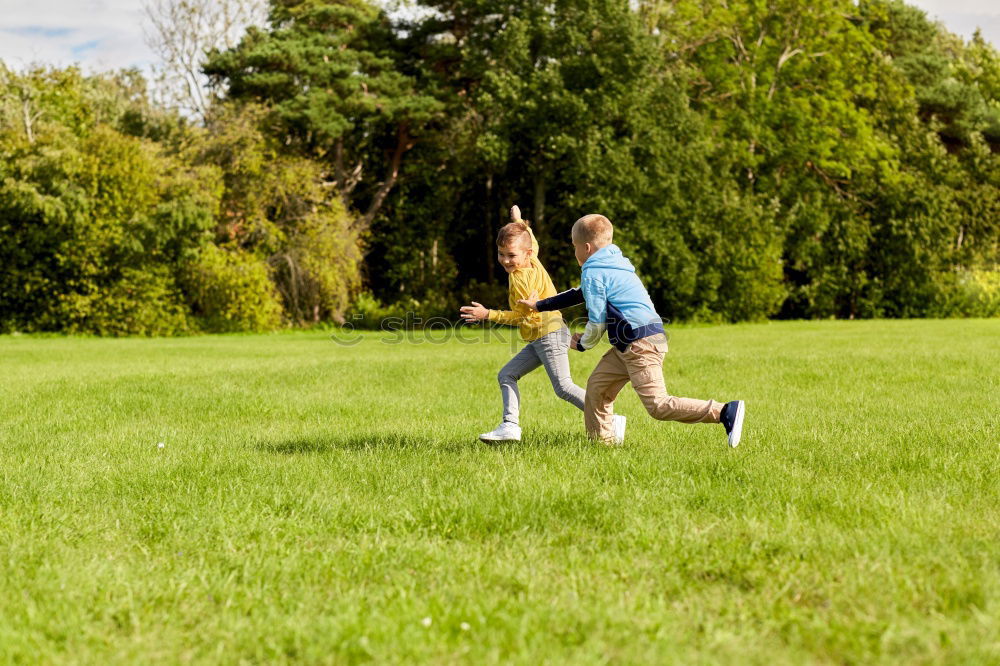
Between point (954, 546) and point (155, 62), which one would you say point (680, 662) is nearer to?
point (954, 546)

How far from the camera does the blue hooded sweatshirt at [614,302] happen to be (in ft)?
21.3

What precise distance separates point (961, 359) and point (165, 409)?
468 inches

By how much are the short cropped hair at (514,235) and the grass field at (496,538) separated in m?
1.61

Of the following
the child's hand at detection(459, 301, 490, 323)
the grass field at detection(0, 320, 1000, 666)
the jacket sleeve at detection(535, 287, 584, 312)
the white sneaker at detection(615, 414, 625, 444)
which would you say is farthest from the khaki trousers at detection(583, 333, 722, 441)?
the child's hand at detection(459, 301, 490, 323)

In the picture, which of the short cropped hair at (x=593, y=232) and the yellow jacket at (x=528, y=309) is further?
the yellow jacket at (x=528, y=309)

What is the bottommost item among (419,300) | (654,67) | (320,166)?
(419,300)

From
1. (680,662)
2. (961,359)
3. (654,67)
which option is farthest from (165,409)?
(654,67)

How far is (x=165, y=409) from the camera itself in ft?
33.4

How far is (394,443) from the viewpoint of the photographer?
24.8ft

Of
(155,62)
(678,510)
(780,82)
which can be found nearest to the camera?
(678,510)

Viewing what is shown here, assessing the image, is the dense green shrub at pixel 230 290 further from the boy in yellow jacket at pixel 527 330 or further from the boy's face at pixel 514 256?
the boy's face at pixel 514 256

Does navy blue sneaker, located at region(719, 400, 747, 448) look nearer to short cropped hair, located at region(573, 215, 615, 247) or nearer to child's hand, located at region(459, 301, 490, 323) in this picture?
short cropped hair, located at region(573, 215, 615, 247)

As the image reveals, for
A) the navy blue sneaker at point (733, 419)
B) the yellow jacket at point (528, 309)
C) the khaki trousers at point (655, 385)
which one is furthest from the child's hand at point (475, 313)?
Answer: the navy blue sneaker at point (733, 419)

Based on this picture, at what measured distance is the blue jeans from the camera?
7.39m
